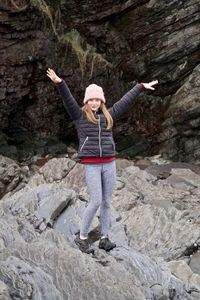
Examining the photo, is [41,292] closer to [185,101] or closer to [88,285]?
[88,285]

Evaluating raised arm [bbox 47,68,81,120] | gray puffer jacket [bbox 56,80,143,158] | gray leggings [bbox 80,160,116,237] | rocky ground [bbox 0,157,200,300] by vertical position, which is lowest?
rocky ground [bbox 0,157,200,300]

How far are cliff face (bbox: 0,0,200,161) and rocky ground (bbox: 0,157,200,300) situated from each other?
281cm

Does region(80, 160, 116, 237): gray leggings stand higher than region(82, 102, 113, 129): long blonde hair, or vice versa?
region(82, 102, 113, 129): long blonde hair

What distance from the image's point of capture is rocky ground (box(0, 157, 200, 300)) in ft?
15.3

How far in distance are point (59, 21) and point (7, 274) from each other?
548 inches

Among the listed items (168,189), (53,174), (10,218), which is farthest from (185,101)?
(10,218)

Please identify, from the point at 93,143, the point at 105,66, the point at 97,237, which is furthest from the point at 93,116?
the point at 105,66

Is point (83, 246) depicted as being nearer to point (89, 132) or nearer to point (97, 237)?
point (89, 132)

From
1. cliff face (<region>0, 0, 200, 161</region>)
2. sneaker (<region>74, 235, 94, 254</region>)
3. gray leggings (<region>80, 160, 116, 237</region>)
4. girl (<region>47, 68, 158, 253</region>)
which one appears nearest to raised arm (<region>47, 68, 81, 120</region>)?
girl (<region>47, 68, 158, 253</region>)

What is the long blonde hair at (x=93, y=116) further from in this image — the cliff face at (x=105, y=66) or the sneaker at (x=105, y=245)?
the cliff face at (x=105, y=66)

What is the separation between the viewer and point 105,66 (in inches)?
696

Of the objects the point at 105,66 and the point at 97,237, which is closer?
the point at 97,237

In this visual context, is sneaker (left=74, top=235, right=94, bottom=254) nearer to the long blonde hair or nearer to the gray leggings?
the gray leggings

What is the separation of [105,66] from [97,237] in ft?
37.3
